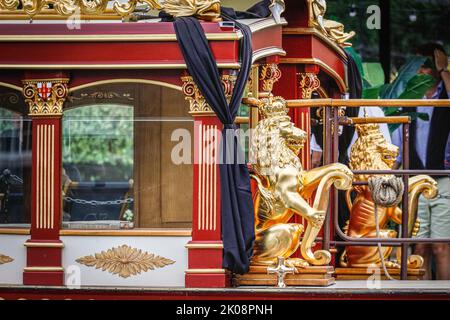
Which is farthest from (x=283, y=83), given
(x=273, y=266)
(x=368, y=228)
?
(x=273, y=266)

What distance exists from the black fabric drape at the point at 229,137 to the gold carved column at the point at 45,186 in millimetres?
992

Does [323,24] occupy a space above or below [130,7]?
above

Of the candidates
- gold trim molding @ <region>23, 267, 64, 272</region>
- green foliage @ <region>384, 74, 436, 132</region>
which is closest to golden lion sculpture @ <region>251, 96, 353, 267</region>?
gold trim molding @ <region>23, 267, 64, 272</region>

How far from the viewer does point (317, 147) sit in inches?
639

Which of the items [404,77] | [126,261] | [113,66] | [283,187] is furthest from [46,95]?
[404,77]

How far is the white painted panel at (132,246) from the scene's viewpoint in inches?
492

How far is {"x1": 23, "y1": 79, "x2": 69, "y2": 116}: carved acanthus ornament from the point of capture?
12523mm

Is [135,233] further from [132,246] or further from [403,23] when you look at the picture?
[403,23]

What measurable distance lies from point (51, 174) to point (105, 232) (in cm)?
58

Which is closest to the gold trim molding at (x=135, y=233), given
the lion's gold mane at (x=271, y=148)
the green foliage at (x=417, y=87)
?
Result: the lion's gold mane at (x=271, y=148)

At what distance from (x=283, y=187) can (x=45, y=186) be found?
1.76 meters

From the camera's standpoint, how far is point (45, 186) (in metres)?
12.6

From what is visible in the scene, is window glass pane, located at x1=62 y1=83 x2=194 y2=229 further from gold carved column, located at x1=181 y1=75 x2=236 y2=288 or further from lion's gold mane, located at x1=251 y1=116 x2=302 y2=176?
lion's gold mane, located at x1=251 y1=116 x2=302 y2=176
